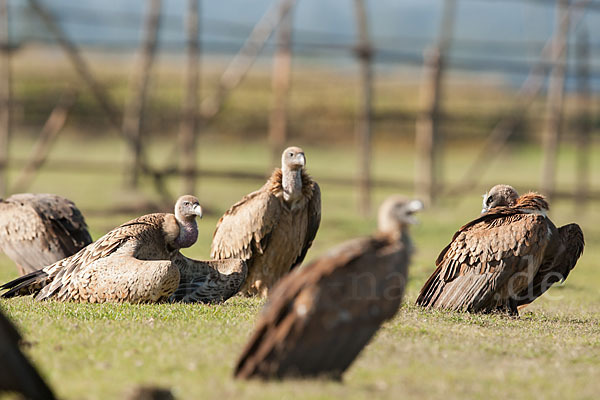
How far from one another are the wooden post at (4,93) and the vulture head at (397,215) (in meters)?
14.9

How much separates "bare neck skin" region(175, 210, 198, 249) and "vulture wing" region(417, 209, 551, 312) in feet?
8.58

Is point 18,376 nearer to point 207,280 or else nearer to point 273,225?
point 207,280

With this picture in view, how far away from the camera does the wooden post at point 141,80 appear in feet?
64.9

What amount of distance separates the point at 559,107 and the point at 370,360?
16.5 meters

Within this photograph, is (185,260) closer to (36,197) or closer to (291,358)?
(36,197)

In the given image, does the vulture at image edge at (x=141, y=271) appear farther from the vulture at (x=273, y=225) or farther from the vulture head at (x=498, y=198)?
the vulture head at (x=498, y=198)

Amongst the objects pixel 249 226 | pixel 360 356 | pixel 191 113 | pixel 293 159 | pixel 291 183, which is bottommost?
pixel 360 356

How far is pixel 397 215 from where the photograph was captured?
20.6 ft

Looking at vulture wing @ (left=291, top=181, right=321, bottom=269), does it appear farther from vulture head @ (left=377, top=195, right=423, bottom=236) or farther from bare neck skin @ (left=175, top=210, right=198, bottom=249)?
vulture head @ (left=377, top=195, right=423, bottom=236)

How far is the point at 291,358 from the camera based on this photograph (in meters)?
5.61

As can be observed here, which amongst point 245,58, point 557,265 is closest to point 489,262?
point 557,265

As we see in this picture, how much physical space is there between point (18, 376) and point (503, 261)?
18.0 feet

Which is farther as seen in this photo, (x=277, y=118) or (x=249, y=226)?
(x=277, y=118)

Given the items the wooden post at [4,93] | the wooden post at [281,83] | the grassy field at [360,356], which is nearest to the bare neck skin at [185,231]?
the grassy field at [360,356]
